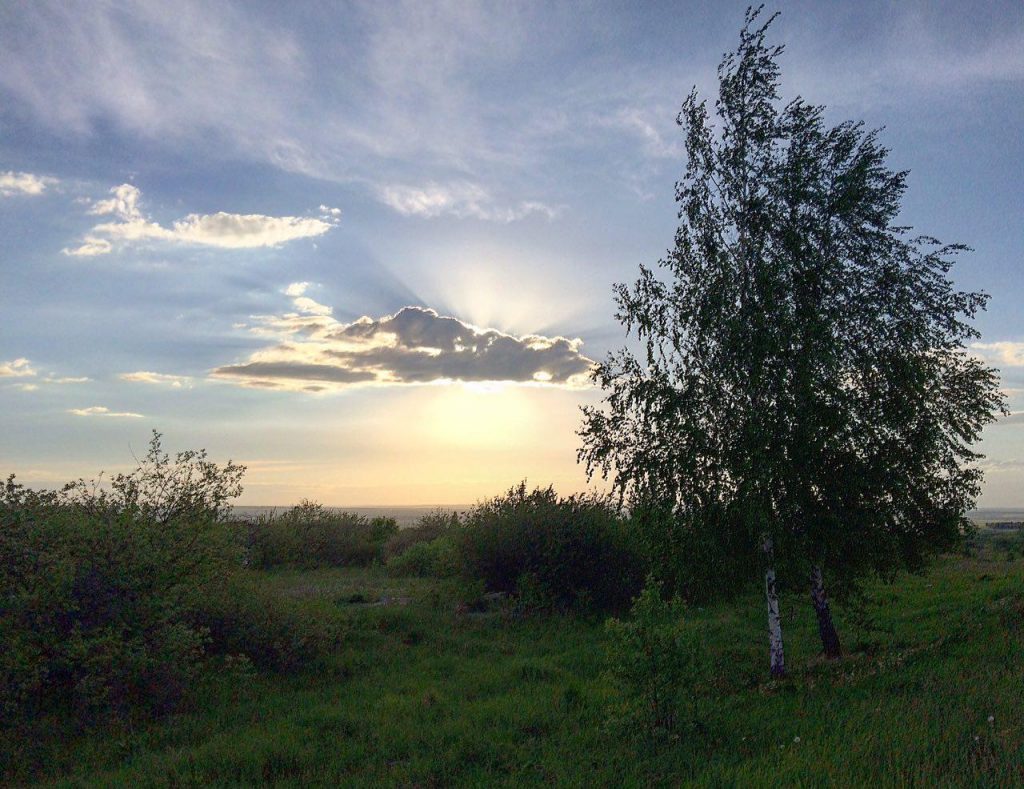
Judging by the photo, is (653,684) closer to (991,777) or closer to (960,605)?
(991,777)

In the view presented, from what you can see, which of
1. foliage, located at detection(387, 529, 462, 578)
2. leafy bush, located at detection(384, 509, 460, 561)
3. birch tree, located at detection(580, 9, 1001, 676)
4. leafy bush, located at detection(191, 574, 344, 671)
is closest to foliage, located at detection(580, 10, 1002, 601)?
birch tree, located at detection(580, 9, 1001, 676)

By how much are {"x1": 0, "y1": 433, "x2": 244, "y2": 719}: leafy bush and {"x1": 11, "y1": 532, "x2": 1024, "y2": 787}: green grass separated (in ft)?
2.37

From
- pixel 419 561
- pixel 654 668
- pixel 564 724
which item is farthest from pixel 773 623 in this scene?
pixel 419 561

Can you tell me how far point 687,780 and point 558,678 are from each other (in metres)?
6.13

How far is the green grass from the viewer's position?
26.3ft

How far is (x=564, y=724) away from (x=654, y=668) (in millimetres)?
2116

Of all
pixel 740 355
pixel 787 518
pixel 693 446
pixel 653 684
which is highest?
pixel 740 355

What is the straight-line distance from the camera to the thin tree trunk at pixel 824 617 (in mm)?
13766

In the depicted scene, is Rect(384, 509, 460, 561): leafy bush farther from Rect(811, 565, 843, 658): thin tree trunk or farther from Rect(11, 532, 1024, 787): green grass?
Rect(811, 565, 843, 658): thin tree trunk

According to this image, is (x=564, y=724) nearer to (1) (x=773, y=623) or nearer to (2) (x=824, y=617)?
(1) (x=773, y=623)

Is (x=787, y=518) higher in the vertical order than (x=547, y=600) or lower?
higher

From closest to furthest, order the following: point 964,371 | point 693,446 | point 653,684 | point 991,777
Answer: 1. point 991,777
2. point 653,684
3. point 693,446
4. point 964,371

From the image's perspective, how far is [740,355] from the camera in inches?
499

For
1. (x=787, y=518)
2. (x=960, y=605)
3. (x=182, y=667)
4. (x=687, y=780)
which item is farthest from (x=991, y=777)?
(x=960, y=605)
